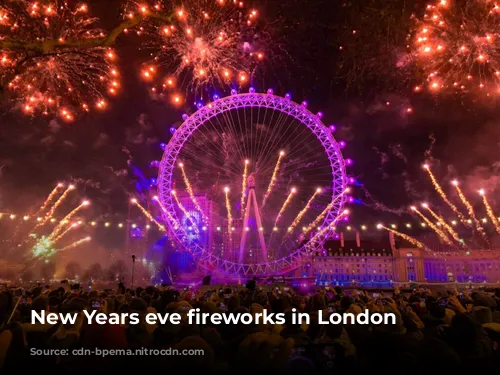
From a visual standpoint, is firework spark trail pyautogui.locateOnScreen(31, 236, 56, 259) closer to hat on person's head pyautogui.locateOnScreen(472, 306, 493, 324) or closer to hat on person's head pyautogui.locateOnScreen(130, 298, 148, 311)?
hat on person's head pyautogui.locateOnScreen(130, 298, 148, 311)

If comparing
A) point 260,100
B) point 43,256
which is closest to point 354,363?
point 260,100

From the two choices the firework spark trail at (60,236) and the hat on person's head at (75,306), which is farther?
the firework spark trail at (60,236)

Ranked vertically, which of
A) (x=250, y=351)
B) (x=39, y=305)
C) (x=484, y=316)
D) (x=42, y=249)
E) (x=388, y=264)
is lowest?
(x=250, y=351)

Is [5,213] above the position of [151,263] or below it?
above

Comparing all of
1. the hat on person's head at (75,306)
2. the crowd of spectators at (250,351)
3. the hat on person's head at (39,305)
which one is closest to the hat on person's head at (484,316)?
the crowd of spectators at (250,351)

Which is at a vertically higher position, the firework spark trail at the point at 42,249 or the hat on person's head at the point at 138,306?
the firework spark trail at the point at 42,249

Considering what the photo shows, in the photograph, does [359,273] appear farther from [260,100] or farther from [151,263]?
[260,100]

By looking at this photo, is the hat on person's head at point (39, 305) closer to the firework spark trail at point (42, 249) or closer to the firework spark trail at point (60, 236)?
the firework spark trail at point (60, 236)

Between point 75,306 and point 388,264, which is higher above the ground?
point 388,264

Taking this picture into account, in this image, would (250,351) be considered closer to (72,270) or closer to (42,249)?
(42,249)

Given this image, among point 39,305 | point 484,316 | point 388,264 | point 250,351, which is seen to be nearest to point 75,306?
point 39,305

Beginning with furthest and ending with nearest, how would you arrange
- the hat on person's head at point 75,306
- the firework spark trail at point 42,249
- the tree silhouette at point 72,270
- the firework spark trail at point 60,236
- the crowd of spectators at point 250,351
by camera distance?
the tree silhouette at point 72,270
the firework spark trail at point 60,236
the firework spark trail at point 42,249
the hat on person's head at point 75,306
the crowd of spectators at point 250,351
